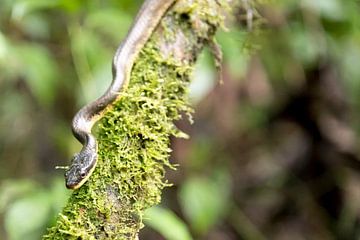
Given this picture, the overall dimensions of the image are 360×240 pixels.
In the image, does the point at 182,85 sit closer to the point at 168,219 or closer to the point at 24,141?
the point at 168,219

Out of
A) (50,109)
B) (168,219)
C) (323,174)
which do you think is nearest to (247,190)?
(323,174)

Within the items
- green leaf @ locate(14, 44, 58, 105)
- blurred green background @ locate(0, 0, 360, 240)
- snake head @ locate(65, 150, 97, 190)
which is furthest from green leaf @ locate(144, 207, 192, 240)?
blurred green background @ locate(0, 0, 360, 240)

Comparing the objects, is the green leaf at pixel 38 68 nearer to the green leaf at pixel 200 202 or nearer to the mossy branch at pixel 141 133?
the green leaf at pixel 200 202

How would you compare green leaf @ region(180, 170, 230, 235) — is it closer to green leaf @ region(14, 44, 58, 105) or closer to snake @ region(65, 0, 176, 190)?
green leaf @ region(14, 44, 58, 105)

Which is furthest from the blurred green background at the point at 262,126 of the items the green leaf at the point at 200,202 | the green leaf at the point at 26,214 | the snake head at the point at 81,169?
the snake head at the point at 81,169

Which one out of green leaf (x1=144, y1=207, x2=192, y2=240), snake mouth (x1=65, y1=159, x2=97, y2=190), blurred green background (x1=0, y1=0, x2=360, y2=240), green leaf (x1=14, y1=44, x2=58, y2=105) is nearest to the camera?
snake mouth (x1=65, y1=159, x2=97, y2=190)

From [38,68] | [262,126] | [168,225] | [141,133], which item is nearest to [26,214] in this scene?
[168,225]
